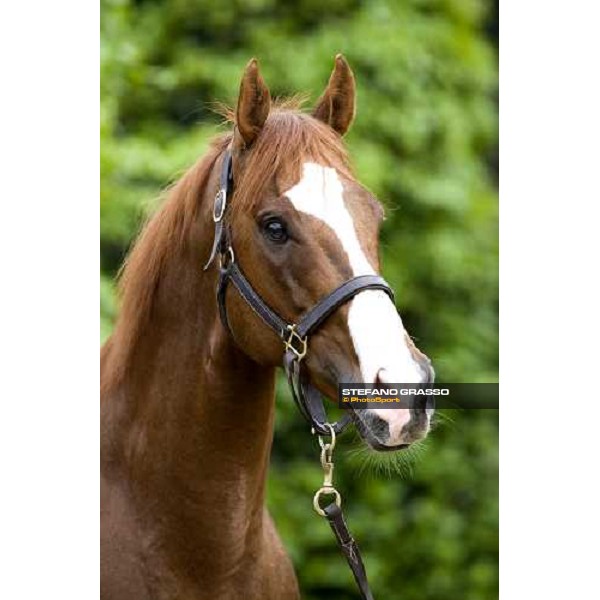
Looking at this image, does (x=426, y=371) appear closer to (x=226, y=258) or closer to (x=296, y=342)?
(x=296, y=342)

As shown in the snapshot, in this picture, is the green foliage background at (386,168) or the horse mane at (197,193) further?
the green foliage background at (386,168)

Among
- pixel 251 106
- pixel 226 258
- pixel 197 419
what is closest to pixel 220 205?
pixel 226 258

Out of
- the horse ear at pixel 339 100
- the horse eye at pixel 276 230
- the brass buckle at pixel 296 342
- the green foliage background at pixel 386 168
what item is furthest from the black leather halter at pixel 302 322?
the green foliage background at pixel 386 168

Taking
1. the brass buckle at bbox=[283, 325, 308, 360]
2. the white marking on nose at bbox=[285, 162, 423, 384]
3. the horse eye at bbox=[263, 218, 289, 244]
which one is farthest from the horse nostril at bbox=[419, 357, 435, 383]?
the horse eye at bbox=[263, 218, 289, 244]

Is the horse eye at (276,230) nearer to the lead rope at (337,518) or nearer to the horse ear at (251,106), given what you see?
the horse ear at (251,106)

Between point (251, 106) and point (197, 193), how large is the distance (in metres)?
0.26

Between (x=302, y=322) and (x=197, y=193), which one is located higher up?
(x=197, y=193)

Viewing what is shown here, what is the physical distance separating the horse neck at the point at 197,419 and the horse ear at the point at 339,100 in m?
0.35

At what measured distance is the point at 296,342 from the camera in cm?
201

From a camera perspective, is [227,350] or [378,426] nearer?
[378,426]

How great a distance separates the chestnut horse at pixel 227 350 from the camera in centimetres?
198

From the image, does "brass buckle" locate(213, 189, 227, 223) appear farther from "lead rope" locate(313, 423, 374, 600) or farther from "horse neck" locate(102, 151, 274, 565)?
"lead rope" locate(313, 423, 374, 600)
